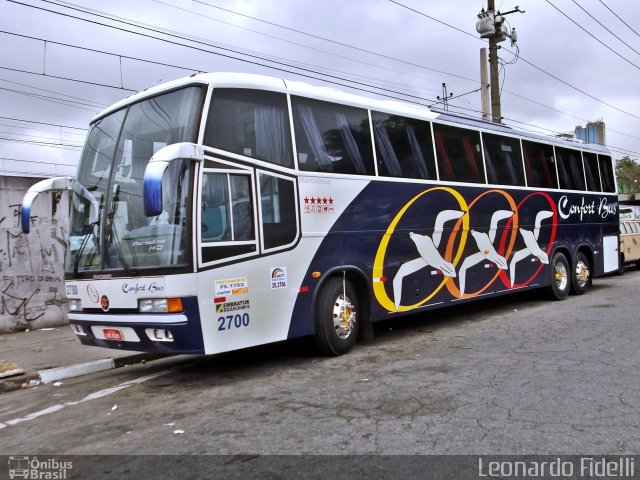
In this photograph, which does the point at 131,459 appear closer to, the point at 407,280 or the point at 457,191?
the point at 407,280

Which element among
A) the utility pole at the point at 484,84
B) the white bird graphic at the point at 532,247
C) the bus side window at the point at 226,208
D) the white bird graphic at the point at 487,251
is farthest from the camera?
the utility pole at the point at 484,84

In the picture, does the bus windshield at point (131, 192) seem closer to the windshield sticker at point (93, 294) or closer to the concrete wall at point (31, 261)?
the windshield sticker at point (93, 294)

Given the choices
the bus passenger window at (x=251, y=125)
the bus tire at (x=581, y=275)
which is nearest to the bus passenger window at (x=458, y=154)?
the bus passenger window at (x=251, y=125)

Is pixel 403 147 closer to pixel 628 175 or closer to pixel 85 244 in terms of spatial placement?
pixel 85 244

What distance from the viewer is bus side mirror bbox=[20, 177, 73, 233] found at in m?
6.51

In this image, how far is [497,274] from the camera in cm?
1020

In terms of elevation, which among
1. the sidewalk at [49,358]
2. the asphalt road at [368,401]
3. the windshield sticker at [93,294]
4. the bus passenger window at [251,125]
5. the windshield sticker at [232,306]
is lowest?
the asphalt road at [368,401]

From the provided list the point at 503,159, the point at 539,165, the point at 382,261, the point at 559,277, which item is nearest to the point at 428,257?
the point at 382,261

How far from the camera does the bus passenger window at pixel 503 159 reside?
10.1m

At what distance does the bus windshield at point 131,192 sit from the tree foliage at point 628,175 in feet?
177

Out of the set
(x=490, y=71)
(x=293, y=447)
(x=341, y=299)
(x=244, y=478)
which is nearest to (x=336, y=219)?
(x=341, y=299)

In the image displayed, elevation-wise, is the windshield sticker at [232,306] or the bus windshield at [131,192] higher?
the bus windshield at [131,192]

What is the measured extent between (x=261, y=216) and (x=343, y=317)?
6.20 feet

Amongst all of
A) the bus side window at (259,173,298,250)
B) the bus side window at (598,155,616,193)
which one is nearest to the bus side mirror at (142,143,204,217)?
the bus side window at (259,173,298,250)
